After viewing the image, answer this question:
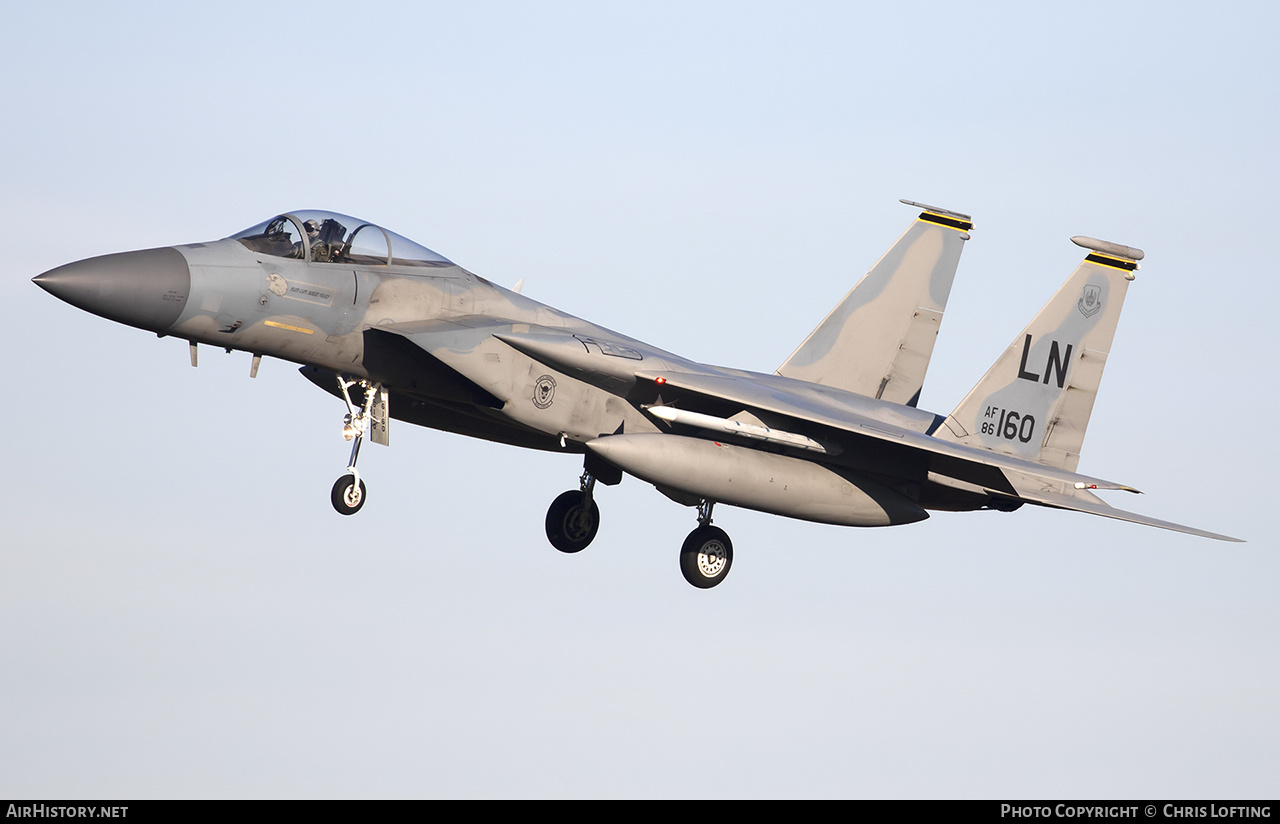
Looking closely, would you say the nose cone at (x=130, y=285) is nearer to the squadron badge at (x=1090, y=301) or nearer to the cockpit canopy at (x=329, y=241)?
the cockpit canopy at (x=329, y=241)

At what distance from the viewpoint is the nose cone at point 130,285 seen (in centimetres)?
1493

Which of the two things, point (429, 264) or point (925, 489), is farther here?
point (925, 489)

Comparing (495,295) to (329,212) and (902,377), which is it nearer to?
(329,212)

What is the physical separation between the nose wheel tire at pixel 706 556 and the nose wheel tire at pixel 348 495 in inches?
167

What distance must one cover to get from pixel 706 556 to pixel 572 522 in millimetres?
1826

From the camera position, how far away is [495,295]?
17938 mm

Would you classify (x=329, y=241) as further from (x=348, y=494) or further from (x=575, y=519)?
(x=575, y=519)

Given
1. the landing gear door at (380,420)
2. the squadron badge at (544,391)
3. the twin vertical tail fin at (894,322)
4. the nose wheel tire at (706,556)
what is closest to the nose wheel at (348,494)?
the landing gear door at (380,420)

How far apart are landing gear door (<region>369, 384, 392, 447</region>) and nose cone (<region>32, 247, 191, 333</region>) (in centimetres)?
247

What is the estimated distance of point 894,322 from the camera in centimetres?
2205

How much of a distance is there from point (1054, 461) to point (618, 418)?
19.4 feet

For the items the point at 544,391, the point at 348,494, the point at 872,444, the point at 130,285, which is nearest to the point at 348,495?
the point at 348,494

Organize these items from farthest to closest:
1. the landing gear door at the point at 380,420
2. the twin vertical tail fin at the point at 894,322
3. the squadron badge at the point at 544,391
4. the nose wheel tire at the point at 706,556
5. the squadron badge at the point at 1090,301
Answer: the twin vertical tail fin at the point at 894,322, the squadron badge at the point at 1090,301, the nose wheel tire at the point at 706,556, the squadron badge at the point at 544,391, the landing gear door at the point at 380,420
